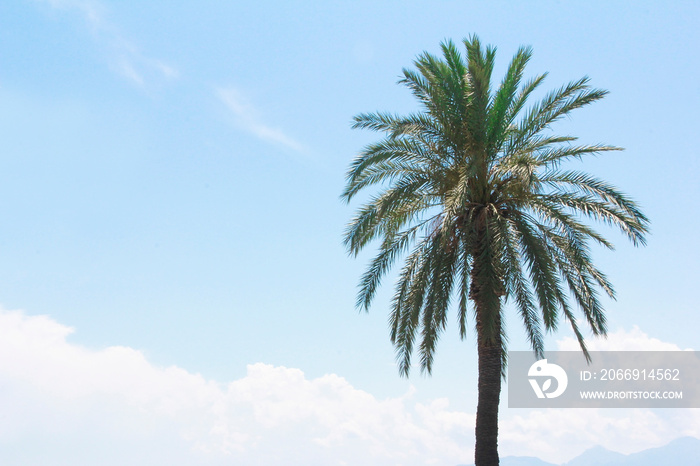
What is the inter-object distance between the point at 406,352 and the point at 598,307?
515cm

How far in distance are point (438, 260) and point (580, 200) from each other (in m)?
3.78

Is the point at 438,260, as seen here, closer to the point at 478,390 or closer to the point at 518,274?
the point at 518,274

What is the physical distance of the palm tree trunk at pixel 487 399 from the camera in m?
15.0

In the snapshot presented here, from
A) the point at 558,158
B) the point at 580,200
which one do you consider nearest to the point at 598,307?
the point at 580,200

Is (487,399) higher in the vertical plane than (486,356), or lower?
lower

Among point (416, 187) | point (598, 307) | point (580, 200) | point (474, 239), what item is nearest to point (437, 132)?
point (416, 187)

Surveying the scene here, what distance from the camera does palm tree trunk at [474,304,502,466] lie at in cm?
1503

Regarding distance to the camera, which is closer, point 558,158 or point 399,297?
point 558,158

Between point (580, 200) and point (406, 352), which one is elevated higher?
point (580, 200)

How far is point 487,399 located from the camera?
1535 centimetres

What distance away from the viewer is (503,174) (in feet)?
52.3

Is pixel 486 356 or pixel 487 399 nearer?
pixel 487 399

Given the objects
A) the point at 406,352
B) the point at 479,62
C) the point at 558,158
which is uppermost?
the point at 479,62

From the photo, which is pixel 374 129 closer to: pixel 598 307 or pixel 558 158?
pixel 558 158
